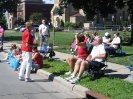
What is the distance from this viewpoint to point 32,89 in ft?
31.9

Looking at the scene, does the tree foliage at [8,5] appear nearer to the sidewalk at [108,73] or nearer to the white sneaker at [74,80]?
the sidewalk at [108,73]

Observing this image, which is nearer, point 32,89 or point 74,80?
point 32,89

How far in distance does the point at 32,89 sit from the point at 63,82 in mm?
1106

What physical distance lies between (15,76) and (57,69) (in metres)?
1.71

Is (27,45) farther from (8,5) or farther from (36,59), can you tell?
(8,5)

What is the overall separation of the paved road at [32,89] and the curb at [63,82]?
0.13 meters

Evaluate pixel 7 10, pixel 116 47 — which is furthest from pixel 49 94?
pixel 7 10

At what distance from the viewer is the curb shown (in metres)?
9.05

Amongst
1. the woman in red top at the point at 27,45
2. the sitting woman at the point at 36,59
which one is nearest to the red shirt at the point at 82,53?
the woman in red top at the point at 27,45

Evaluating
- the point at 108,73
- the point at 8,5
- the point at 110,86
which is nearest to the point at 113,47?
the point at 108,73

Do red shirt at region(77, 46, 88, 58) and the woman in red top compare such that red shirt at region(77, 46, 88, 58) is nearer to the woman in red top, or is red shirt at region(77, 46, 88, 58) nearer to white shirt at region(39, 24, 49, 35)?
the woman in red top

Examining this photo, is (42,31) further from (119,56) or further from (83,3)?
(83,3)

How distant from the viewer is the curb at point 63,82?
9.05 meters

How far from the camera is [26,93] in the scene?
29.9ft
